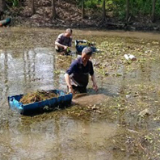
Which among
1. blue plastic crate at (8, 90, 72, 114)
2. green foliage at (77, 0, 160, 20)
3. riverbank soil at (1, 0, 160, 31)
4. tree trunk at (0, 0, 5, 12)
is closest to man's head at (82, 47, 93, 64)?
blue plastic crate at (8, 90, 72, 114)

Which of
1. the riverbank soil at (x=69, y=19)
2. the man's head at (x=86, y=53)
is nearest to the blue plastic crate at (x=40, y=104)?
the man's head at (x=86, y=53)

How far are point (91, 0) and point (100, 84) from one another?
1721 cm

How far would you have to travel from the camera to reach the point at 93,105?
8.31 m

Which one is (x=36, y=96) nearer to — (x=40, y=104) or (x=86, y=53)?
(x=40, y=104)

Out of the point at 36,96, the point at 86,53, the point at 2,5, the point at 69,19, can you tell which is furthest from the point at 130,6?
the point at 36,96

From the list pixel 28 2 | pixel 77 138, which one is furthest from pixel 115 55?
pixel 28 2

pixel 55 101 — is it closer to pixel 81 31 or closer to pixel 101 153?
pixel 101 153

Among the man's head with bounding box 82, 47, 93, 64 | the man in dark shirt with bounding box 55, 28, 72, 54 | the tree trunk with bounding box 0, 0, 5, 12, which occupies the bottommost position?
the man in dark shirt with bounding box 55, 28, 72, 54

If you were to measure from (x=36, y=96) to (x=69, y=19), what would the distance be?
17595mm

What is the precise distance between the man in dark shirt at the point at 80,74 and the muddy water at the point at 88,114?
0.40 metres

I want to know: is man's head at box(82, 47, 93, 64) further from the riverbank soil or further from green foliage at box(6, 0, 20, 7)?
green foliage at box(6, 0, 20, 7)

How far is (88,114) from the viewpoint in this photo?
7770 mm

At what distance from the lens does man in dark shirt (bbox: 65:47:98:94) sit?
331 inches

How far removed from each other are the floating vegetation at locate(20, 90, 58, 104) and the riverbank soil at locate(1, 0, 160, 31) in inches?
622
